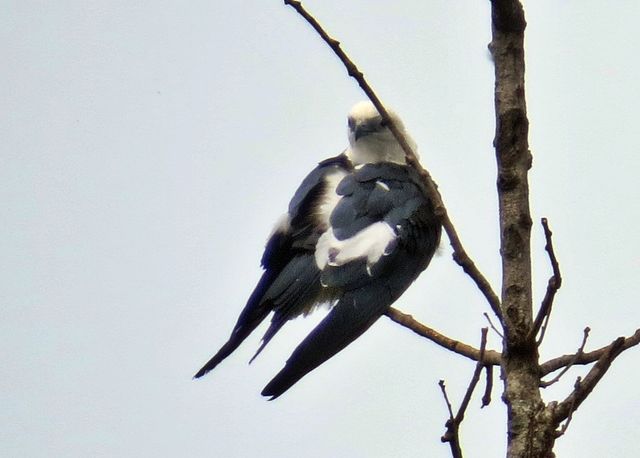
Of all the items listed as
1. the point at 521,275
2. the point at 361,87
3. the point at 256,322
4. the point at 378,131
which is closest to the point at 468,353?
the point at 521,275

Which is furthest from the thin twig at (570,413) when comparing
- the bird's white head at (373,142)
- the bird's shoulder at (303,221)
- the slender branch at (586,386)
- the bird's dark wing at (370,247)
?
the bird's white head at (373,142)

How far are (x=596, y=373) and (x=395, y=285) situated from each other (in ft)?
5.13

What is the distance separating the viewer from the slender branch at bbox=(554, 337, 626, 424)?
2.04 m

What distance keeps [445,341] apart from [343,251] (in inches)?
33.1

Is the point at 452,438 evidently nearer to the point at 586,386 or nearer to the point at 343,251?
the point at 586,386

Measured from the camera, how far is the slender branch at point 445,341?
106 inches

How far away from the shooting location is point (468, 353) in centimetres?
269

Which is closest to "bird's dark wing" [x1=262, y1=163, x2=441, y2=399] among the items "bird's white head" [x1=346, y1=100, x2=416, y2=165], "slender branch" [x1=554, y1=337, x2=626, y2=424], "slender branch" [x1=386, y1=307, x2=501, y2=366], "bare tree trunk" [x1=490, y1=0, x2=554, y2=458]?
"slender branch" [x1=386, y1=307, x2=501, y2=366]

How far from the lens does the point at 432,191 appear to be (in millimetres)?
2455

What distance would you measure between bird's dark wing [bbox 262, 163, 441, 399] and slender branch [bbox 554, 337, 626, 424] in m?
1.15

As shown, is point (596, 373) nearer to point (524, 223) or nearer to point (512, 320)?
point (512, 320)

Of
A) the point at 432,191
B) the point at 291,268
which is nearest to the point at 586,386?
the point at 432,191

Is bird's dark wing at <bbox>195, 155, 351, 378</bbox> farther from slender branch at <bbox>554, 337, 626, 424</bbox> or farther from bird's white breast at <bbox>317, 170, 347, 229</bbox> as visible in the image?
slender branch at <bbox>554, 337, 626, 424</bbox>

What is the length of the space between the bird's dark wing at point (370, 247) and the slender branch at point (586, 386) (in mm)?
1153
